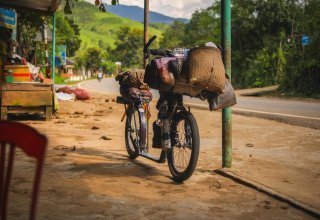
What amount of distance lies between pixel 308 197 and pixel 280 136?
404cm

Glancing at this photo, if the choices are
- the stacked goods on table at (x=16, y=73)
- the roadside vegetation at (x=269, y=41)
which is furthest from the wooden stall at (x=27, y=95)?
the roadside vegetation at (x=269, y=41)

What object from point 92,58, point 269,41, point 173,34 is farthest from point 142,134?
point 92,58

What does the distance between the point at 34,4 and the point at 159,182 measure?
260 inches

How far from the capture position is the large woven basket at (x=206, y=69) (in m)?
4.10

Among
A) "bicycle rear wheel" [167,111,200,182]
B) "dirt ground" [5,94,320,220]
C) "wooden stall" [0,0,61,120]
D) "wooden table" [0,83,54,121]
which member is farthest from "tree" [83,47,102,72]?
"bicycle rear wheel" [167,111,200,182]

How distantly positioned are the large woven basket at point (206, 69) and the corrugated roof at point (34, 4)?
524cm

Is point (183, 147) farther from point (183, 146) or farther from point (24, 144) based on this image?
point (24, 144)

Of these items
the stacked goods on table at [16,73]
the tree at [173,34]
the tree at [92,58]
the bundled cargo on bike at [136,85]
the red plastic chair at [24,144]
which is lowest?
the red plastic chair at [24,144]

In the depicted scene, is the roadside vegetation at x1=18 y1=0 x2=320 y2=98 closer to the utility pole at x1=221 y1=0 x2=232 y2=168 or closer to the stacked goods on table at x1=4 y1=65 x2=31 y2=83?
the stacked goods on table at x1=4 y1=65 x2=31 y2=83

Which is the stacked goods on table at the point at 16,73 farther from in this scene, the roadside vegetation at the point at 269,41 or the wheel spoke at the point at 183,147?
the roadside vegetation at the point at 269,41

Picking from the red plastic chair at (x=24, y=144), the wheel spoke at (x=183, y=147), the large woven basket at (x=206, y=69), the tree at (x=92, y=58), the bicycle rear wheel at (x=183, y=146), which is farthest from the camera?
the tree at (x=92, y=58)

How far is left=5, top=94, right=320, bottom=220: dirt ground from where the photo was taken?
3.44 metres

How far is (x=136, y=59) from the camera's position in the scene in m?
115

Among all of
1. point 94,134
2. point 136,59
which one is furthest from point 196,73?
point 136,59
